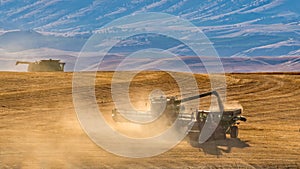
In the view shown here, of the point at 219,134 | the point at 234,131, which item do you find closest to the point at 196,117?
the point at 219,134

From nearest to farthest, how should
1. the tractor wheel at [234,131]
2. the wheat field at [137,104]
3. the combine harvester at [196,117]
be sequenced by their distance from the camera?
the wheat field at [137,104] < the combine harvester at [196,117] < the tractor wheel at [234,131]

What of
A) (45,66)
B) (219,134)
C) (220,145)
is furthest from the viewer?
(45,66)

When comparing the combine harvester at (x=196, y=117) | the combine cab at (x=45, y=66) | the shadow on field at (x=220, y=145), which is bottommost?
the shadow on field at (x=220, y=145)

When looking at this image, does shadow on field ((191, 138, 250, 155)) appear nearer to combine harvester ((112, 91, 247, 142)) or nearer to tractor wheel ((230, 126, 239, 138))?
tractor wheel ((230, 126, 239, 138))

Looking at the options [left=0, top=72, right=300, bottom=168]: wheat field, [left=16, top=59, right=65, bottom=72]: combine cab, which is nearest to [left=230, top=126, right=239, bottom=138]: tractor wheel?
[left=0, top=72, right=300, bottom=168]: wheat field

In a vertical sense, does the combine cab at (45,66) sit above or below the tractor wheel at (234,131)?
above

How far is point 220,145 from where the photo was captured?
3012 cm

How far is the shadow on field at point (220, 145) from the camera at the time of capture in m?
28.9

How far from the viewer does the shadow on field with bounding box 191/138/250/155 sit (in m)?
28.9

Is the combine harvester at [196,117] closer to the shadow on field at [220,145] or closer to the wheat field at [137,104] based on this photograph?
the shadow on field at [220,145]

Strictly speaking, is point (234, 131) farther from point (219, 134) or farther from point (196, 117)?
point (196, 117)

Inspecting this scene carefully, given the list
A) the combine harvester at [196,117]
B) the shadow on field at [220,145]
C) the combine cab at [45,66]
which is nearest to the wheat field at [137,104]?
the shadow on field at [220,145]

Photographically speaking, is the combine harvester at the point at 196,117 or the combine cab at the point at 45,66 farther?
the combine cab at the point at 45,66

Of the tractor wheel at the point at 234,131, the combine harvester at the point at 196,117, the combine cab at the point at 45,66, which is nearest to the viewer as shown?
the combine harvester at the point at 196,117
